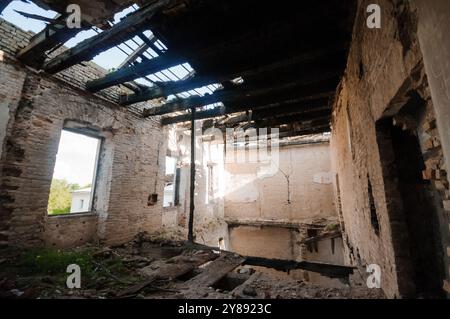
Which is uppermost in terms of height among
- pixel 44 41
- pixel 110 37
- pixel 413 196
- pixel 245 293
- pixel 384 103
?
pixel 44 41

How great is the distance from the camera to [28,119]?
4441 mm

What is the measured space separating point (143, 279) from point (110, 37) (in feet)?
12.1

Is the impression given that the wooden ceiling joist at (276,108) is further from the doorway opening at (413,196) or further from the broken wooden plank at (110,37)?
the doorway opening at (413,196)

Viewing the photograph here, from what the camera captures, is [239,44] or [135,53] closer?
[239,44]

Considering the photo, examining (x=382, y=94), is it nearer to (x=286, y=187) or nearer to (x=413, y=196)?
(x=413, y=196)

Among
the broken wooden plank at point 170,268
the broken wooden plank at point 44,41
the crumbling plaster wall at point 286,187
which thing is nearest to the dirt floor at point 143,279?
the broken wooden plank at point 170,268

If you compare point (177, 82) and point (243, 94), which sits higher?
point (177, 82)

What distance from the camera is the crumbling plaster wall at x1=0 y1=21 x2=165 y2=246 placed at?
4184 millimetres

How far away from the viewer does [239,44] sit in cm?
349

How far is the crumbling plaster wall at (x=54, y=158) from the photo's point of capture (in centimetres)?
418

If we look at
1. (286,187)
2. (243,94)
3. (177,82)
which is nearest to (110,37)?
(177,82)

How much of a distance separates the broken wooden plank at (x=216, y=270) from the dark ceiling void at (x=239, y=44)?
337cm

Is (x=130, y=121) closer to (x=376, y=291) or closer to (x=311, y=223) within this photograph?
(x=376, y=291)

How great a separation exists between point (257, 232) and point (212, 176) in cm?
344
